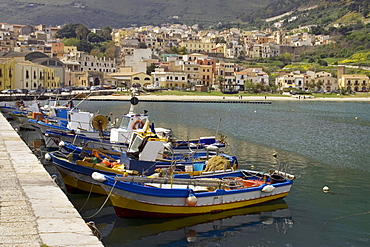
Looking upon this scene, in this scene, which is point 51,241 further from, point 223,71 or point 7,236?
point 223,71

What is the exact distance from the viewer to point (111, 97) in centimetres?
7862

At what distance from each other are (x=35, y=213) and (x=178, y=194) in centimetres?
437

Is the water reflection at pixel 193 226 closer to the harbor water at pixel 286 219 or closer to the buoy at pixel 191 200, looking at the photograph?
the harbor water at pixel 286 219

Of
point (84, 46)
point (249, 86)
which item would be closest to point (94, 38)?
point (84, 46)

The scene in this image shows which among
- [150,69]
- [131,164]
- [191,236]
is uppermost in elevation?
[150,69]

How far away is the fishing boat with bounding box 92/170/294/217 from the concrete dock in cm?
182

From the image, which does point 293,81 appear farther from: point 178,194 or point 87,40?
point 178,194

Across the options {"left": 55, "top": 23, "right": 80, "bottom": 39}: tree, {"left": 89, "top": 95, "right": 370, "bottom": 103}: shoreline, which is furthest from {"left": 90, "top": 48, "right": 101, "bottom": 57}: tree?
{"left": 89, "top": 95, "right": 370, "bottom": 103}: shoreline

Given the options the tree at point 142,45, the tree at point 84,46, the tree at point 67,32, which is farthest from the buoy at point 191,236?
the tree at point 67,32

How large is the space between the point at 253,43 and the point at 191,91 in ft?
228

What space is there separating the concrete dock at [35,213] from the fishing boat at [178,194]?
5.97ft

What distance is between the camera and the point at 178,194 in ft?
42.3

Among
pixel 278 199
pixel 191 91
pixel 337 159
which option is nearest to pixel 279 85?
pixel 191 91

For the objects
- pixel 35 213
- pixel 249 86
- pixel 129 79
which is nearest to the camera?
pixel 35 213
